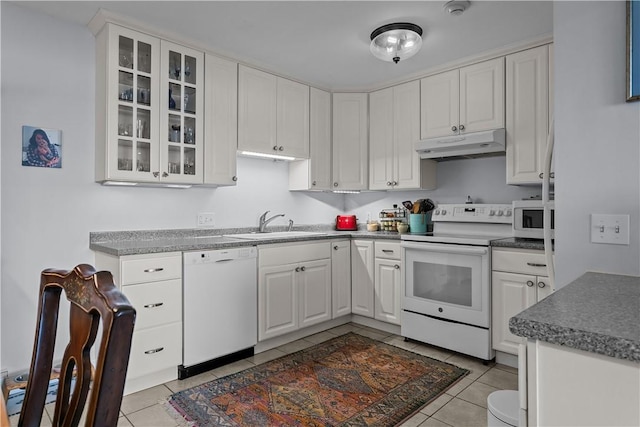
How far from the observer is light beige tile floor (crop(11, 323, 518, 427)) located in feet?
6.81

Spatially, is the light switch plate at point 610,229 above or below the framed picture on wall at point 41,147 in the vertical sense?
below

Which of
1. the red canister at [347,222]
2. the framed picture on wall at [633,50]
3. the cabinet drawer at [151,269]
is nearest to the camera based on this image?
the framed picture on wall at [633,50]

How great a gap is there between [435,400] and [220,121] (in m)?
2.48

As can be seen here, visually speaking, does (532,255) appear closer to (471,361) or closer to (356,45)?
(471,361)

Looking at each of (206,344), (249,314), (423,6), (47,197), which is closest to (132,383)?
(206,344)

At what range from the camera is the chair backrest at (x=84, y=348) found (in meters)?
0.62

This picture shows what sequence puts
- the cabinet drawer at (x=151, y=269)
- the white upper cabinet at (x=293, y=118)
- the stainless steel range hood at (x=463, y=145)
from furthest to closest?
1. the white upper cabinet at (x=293, y=118)
2. the stainless steel range hood at (x=463, y=145)
3. the cabinet drawer at (x=151, y=269)

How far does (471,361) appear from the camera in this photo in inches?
113

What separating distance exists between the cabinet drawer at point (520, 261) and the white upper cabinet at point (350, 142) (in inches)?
61.9

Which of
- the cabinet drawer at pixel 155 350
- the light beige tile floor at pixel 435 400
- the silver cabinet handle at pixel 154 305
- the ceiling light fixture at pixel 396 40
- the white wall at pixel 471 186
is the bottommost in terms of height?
the light beige tile floor at pixel 435 400

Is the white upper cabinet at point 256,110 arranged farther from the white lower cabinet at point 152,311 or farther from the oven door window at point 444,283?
the oven door window at point 444,283

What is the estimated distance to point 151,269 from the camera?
2.41m

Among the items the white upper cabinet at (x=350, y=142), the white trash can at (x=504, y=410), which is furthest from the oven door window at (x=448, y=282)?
the white trash can at (x=504, y=410)

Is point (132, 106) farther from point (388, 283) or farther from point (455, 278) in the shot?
point (455, 278)
